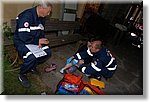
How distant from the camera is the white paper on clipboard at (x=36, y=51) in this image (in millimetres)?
3578

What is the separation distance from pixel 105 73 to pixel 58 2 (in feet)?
8.60

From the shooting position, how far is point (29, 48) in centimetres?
356

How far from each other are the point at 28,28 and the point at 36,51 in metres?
0.44

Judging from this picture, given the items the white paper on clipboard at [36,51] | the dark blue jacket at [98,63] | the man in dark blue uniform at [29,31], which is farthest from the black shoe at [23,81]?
the dark blue jacket at [98,63]

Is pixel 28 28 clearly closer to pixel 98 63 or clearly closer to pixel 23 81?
pixel 23 81

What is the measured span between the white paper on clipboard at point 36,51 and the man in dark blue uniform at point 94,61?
0.92 metres

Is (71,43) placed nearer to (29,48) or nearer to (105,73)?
(105,73)

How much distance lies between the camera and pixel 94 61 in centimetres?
439

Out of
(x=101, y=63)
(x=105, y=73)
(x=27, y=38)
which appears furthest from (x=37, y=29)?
(x=105, y=73)

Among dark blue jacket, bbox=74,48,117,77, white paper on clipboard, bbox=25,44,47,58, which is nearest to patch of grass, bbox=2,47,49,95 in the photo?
white paper on clipboard, bbox=25,44,47,58

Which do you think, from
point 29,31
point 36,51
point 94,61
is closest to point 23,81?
point 36,51

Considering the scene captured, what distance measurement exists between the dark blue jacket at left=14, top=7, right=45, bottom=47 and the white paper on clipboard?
0.09 metres

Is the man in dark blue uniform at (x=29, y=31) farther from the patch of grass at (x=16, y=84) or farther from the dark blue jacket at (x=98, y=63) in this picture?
the dark blue jacket at (x=98, y=63)

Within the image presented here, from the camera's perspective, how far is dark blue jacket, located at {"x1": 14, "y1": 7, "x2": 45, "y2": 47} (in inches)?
138
